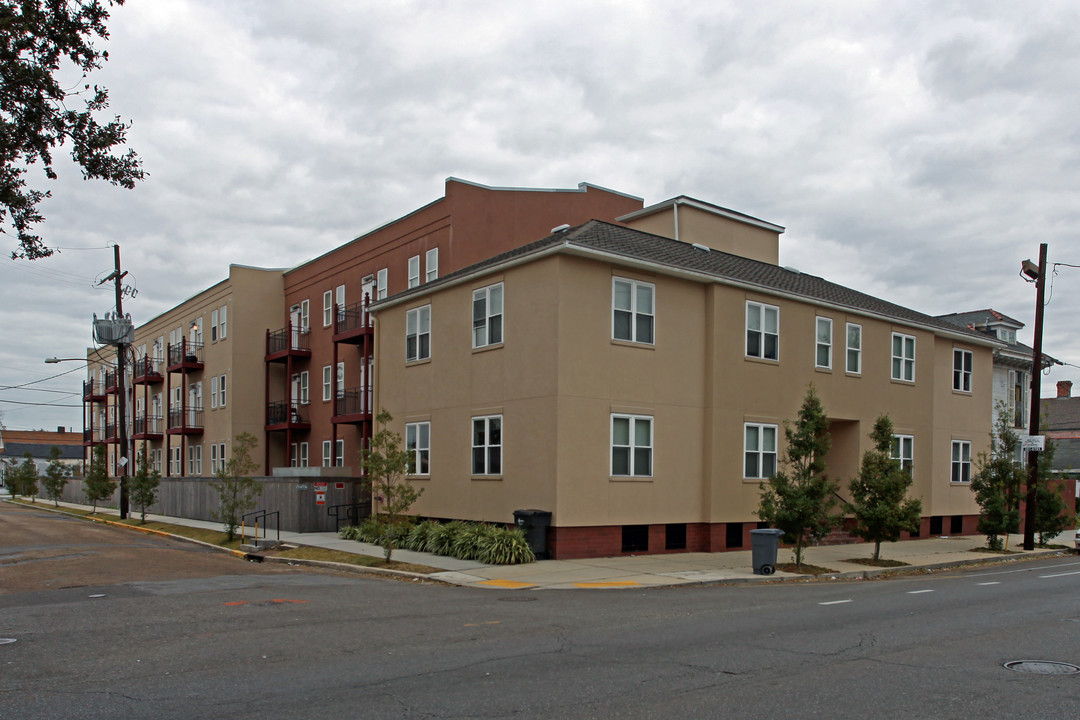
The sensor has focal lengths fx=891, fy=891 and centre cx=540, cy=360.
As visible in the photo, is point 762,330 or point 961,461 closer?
point 762,330

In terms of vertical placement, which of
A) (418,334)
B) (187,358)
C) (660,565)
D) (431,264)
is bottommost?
(660,565)

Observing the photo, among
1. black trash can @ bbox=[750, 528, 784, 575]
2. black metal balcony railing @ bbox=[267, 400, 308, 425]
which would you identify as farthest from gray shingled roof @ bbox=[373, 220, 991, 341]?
black metal balcony railing @ bbox=[267, 400, 308, 425]

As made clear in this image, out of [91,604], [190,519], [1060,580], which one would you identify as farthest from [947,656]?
[190,519]

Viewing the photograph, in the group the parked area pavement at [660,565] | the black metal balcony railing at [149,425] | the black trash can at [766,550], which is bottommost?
the parked area pavement at [660,565]

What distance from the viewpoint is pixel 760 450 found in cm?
2484

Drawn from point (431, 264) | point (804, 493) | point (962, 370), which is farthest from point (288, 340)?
point (962, 370)

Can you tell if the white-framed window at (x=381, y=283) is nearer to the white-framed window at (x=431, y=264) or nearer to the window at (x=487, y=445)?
the white-framed window at (x=431, y=264)

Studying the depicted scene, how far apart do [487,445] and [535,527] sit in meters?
3.32

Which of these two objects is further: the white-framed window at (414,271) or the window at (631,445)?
the white-framed window at (414,271)

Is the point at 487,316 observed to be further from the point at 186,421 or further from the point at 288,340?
the point at 186,421

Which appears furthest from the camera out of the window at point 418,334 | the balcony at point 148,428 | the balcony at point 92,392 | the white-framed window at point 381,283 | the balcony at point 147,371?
the balcony at point 92,392

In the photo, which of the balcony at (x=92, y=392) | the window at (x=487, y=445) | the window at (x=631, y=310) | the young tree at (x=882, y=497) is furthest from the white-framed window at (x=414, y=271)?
the balcony at (x=92, y=392)

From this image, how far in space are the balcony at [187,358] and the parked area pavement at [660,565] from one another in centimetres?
2286

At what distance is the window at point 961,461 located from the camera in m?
32.3
